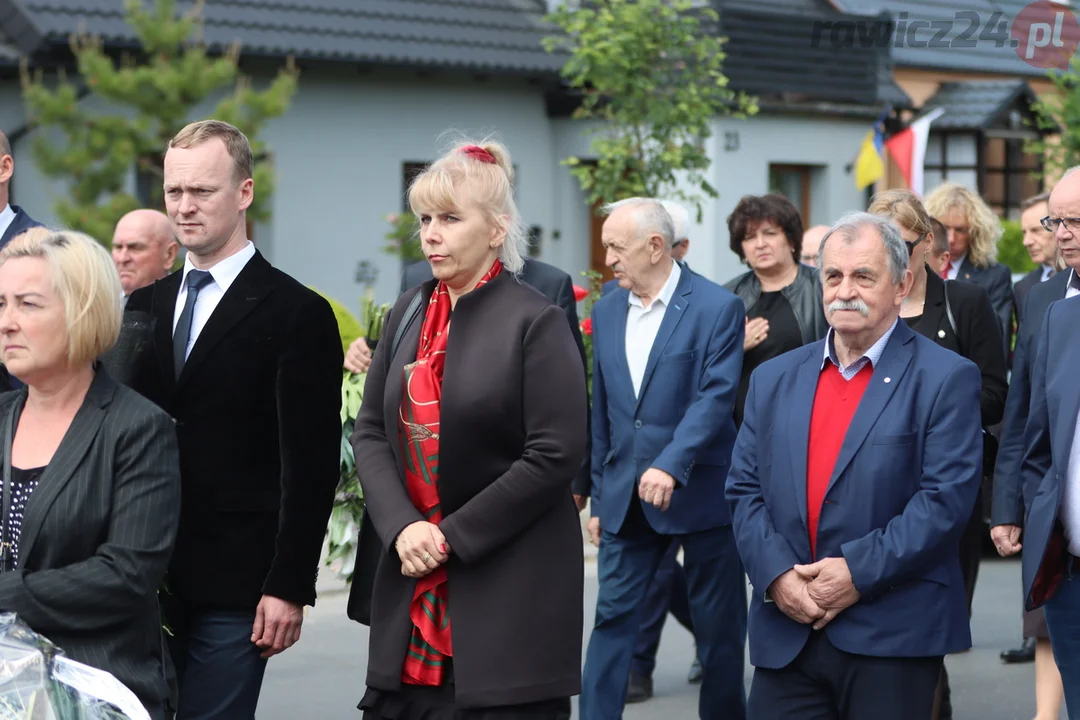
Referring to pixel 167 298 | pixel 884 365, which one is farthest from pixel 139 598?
pixel 884 365

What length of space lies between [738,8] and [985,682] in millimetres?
14385

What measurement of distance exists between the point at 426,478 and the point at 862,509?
4.03 feet

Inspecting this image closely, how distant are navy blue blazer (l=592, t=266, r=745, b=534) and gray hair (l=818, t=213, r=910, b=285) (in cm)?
156

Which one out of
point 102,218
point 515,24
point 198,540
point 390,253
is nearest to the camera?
point 198,540

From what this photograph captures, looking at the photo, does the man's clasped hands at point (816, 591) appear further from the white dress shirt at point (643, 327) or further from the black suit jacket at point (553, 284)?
the black suit jacket at point (553, 284)

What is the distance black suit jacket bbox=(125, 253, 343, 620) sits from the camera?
14.0 ft

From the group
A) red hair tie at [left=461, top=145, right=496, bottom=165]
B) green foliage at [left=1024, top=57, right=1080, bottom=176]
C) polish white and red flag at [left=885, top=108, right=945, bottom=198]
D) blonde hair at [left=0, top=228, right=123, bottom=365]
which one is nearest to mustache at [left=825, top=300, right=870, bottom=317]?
red hair tie at [left=461, top=145, right=496, bottom=165]

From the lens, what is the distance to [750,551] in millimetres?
4512

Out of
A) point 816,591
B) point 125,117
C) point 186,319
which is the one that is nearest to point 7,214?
point 186,319

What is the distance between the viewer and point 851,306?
4480 millimetres

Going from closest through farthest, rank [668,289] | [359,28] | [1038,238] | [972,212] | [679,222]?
[668,289] < [679,222] < [972,212] < [1038,238] < [359,28]

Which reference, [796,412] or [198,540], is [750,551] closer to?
[796,412]

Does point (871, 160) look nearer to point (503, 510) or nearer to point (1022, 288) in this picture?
point (1022, 288)

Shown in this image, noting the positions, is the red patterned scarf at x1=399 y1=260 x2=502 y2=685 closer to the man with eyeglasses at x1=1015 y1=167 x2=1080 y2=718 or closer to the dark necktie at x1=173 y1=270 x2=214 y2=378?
the dark necktie at x1=173 y1=270 x2=214 y2=378
